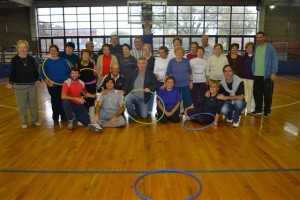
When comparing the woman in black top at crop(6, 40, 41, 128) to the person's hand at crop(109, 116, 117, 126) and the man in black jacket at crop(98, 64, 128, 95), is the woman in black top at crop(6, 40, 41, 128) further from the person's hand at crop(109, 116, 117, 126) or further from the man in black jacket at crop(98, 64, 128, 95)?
the person's hand at crop(109, 116, 117, 126)

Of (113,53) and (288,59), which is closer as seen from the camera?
(113,53)

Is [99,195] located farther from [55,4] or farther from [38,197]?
[55,4]

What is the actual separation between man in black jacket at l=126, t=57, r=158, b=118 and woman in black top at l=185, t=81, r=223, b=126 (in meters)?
0.92

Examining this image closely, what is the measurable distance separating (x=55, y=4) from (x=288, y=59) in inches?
670

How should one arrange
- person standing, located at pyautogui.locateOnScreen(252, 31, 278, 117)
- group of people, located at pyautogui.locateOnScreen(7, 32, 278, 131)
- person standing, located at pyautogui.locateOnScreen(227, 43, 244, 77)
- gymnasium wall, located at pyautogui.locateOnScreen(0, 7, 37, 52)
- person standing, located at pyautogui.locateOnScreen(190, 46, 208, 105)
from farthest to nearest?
gymnasium wall, located at pyautogui.locateOnScreen(0, 7, 37, 52) → person standing, located at pyautogui.locateOnScreen(227, 43, 244, 77) → person standing, located at pyautogui.locateOnScreen(190, 46, 208, 105) → person standing, located at pyautogui.locateOnScreen(252, 31, 278, 117) → group of people, located at pyautogui.locateOnScreen(7, 32, 278, 131)

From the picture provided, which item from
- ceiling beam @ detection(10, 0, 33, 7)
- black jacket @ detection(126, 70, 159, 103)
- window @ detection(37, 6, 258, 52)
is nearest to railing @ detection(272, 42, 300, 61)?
window @ detection(37, 6, 258, 52)

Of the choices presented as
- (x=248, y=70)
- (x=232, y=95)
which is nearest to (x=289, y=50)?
(x=248, y=70)

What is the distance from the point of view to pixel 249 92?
6246 millimetres

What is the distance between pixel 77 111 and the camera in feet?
17.1

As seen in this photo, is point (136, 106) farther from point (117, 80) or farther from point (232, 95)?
point (232, 95)

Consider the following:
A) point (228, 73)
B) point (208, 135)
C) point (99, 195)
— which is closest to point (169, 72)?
point (228, 73)

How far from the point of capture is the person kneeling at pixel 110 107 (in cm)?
515

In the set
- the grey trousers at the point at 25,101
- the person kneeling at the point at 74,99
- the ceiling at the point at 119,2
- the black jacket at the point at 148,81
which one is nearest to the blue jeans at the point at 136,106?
the black jacket at the point at 148,81

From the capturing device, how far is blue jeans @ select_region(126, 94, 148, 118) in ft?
18.7
